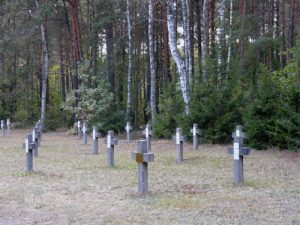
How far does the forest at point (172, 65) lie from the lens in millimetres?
17692

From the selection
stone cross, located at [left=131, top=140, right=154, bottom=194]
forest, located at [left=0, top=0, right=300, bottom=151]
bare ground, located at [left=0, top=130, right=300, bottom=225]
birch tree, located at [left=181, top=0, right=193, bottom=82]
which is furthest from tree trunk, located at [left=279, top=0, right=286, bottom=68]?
stone cross, located at [left=131, top=140, right=154, bottom=194]

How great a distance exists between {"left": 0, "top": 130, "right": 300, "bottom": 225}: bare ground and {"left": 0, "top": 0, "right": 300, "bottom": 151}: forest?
12.9 feet

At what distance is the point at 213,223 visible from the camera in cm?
678

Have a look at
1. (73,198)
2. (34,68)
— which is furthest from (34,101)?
(73,198)

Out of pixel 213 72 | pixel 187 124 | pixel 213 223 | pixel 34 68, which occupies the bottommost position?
pixel 213 223

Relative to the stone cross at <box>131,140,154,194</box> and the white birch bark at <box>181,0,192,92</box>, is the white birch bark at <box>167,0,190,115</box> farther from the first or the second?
the stone cross at <box>131,140,154,194</box>

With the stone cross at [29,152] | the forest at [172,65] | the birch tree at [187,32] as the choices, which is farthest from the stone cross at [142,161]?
the birch tree at [187,32]

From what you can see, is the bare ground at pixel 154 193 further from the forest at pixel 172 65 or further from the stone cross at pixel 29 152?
the forest at pixel 172 65

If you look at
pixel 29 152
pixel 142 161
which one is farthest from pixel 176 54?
pixel 142 161

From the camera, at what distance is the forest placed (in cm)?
1769

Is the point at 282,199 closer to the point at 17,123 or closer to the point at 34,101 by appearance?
the point at 17,123

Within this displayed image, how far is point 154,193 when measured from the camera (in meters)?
9.07

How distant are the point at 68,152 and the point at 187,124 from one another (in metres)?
4.91

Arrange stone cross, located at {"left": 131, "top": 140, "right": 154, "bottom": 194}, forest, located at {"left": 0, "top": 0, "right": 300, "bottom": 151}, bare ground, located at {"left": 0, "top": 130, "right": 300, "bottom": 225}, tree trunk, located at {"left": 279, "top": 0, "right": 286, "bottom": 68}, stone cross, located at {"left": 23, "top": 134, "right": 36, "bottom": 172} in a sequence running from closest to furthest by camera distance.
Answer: bare ground, located at {"left": 0, "top": 130, "right": 300, "bottom": 225} → stone cross, located at {"left": 131, "top": 140, "right": 154, "bottom": 194} → stone cross, located at {"left": 23, "top": 134, "right": 36, "bottom": 172} → forest, located at {"left": 0, "top": 0, "right": 300, "bottom": 151} → tree trunk, located at {"left": 279, "top": 0, "right": 286, "bottom": 68}
